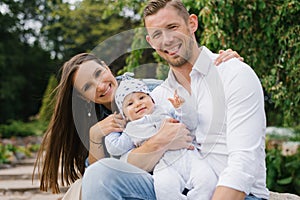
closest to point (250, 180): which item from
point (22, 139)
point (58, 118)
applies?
point (58, 118)

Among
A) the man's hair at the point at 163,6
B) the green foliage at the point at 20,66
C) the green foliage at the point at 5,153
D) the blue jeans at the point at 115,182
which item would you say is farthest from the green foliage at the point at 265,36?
the green foliage at the point at 20,66

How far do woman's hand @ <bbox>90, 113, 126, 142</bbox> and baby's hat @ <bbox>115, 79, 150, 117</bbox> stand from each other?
4 centimetres

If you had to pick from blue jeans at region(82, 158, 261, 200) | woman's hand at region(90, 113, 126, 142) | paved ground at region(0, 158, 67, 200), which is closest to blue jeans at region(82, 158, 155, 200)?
blue jeans at region(82, 158, 261, 200)

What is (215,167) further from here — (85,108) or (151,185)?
(85,108)

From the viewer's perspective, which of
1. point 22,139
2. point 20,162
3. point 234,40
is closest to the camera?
point 234,40

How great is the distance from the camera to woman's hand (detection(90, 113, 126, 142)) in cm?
222

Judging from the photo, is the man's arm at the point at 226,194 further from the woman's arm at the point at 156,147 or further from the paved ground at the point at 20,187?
the paved ground at the point at 20,187

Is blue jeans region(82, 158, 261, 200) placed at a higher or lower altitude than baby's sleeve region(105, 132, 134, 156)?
lower

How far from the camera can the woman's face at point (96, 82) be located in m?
2.34

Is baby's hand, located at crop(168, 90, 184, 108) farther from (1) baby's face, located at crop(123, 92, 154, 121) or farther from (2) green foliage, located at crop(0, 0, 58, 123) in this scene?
(2) green foliage, located at crop(0, 0, 58, 123)

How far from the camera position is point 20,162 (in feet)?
25.4

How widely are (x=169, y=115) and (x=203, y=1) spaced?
1727 mm

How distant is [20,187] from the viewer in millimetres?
5340

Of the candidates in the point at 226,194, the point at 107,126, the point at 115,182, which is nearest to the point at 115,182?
the point at 115,182
